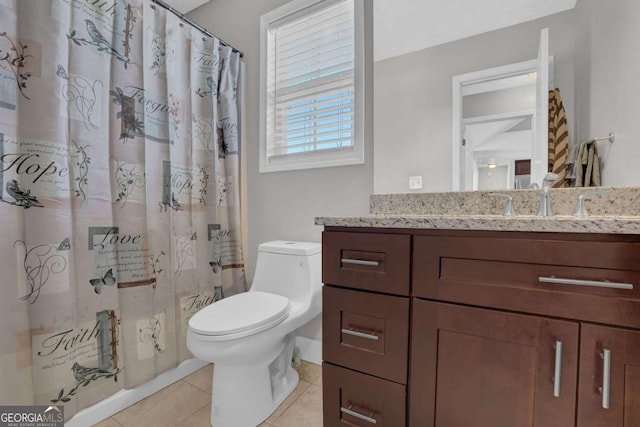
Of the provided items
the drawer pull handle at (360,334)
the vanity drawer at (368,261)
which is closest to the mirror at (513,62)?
the vanity drawer at (368,261)

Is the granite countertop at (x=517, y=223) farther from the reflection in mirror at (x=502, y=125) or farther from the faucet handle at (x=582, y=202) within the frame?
the reflection in mirror at (x=502, y=125)

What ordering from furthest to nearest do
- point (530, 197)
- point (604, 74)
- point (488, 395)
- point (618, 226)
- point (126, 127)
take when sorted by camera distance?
1. point (126, 127)
2. point (530, 197)
3. point (604, 74)
4. point (488, 395)
5. point (618, 226)

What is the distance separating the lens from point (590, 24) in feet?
3.27

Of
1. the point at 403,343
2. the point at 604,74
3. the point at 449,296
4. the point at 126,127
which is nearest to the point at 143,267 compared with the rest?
the point at 126,127

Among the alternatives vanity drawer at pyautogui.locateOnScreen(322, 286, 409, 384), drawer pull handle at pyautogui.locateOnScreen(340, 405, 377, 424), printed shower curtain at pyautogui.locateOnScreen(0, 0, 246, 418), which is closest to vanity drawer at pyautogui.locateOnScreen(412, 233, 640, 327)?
vanity drawer at pyautogui.locateOnScreen(322, 286, 409, 384)

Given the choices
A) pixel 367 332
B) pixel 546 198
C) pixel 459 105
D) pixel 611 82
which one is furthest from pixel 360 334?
pixel 611 82

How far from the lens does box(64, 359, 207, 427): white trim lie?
1.16m

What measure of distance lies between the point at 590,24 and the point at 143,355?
2302 millimetres

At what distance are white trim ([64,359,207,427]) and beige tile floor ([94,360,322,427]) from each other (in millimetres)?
21

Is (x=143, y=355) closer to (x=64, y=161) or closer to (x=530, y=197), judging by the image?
(x=64, y=161)

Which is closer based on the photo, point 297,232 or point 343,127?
point 343,127

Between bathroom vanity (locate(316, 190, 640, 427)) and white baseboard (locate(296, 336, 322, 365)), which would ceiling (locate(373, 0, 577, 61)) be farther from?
white baseboard (locate(296, 336, 322, 365))

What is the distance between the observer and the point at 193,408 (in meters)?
1.30

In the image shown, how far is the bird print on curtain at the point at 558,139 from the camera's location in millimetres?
1063
